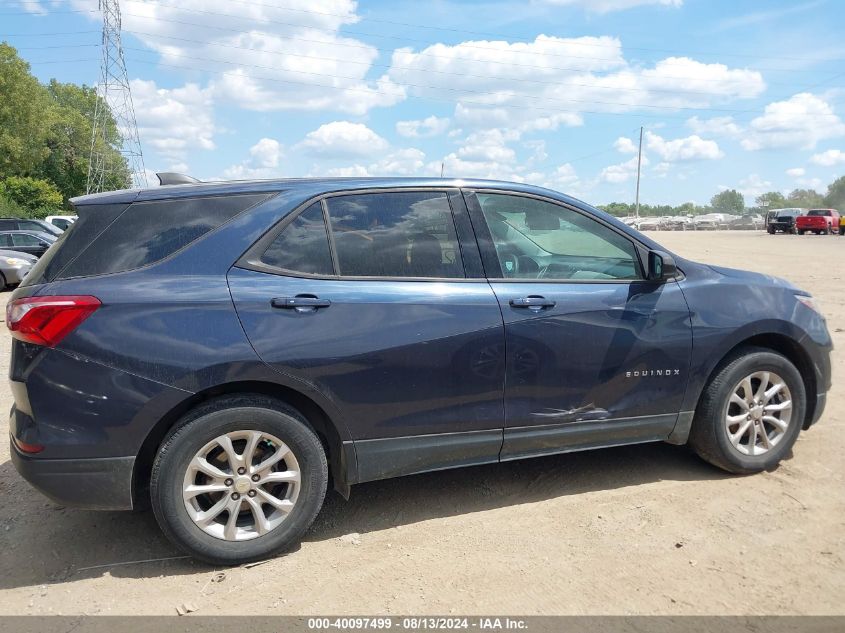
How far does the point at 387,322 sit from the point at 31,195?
5410 centimetres

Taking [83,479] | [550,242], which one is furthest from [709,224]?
[83,479]

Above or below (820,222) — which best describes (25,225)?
below

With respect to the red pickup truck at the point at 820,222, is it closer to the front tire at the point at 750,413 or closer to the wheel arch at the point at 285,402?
the front tire at the point at 750,413

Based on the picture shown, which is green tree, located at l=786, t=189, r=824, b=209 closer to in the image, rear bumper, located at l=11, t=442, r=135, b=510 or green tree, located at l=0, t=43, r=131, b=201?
green tree, located at l=0, t=43, r=131, b=201

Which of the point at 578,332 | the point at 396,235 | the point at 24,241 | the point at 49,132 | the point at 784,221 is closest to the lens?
the point at 396,235

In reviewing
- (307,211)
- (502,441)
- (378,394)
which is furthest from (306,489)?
(307,211)

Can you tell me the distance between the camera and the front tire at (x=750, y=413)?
12.8ft

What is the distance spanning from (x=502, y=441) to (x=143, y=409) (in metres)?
1.78

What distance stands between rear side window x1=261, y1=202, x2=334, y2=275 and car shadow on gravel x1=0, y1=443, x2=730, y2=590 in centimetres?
142

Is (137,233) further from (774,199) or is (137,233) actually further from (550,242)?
(774,199)

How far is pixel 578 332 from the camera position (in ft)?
11.7

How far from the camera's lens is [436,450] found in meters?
3.40

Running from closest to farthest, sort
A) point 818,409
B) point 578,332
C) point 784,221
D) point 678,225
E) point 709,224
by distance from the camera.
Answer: point 578,332 → point 818,409 → point 784,221 → point 709,224 → point 678,225

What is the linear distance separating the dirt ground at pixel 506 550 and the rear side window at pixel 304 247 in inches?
55.9
